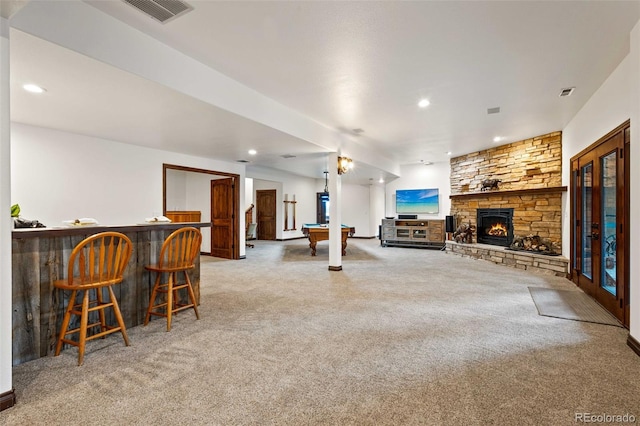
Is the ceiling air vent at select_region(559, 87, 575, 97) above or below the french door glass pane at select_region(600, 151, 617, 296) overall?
above

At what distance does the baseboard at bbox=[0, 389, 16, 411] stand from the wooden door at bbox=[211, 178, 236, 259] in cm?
563

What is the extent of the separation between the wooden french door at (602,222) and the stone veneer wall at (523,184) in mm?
880

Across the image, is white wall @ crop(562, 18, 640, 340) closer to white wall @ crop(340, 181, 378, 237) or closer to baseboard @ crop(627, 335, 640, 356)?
baseboard @ crop(627, 335, 640, 356)

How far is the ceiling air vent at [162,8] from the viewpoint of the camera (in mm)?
2287

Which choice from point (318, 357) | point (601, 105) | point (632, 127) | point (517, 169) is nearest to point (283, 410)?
point (318, 357)

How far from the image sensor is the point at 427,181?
9984 millimetres

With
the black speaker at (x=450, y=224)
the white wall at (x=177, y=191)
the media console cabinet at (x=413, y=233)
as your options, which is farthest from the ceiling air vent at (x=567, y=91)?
the white wall at (x=177, y=191)

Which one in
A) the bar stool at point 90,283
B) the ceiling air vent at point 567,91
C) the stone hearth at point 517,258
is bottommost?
the stone hearth at point 517,258

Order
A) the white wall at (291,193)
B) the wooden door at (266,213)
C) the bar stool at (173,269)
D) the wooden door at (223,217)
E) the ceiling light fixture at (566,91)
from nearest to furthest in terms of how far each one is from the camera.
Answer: the bar stool at (173,269) < the ceiling light fixture at (566,91) < the wooden door at (223,217) < the white wall at (291,193) < the wooden door at (266,213)

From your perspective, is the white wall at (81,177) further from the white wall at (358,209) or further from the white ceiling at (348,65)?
the white wall at (358,209)

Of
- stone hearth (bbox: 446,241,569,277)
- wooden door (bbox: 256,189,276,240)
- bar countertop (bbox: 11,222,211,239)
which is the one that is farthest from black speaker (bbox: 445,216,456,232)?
bar countertop (bbox: 11,222,211,239)

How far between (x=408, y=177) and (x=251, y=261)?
5.95m

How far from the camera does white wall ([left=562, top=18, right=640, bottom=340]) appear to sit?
2.54m
